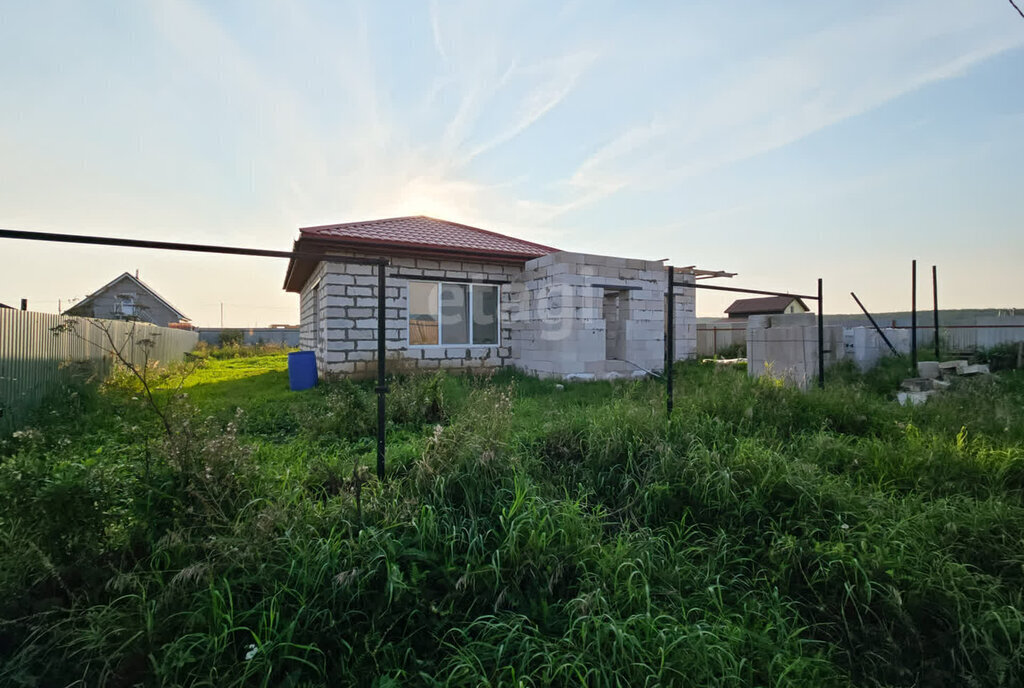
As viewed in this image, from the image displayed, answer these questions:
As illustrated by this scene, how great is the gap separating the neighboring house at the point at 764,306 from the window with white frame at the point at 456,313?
1813cm

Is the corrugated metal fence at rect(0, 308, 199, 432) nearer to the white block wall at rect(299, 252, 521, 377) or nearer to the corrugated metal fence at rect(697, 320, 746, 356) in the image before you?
the white block wall at rect(299, 252, 521, 377)

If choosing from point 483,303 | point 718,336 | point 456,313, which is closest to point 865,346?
point 483,303

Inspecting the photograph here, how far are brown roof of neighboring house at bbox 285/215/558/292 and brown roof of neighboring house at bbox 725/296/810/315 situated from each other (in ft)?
58.9

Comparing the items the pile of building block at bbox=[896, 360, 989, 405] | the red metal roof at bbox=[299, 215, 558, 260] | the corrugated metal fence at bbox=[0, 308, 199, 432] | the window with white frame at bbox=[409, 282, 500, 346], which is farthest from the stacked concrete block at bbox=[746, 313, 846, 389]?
the corrugated metal fence at bbox=[0, 308, 199, 432]

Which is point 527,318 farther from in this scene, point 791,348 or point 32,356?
point 32,356

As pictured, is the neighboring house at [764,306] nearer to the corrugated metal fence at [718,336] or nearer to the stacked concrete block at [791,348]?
the corrugated metal fence at [718,336]

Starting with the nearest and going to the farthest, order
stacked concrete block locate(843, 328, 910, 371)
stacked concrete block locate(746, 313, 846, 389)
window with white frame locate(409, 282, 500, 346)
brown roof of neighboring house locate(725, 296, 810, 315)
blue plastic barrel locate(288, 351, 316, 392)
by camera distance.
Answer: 1. stacked concrete block locate(746, 313, 846, 389)
2. blue plastic barrel locate(288, 351, 316, 392)
3. stacked concrete block locate(843, 328, 910, 371)
4. window with white frame locate(409, 282, 500, 346)
5. brown roof of neighboring house locate(725, 296, 810, 315)

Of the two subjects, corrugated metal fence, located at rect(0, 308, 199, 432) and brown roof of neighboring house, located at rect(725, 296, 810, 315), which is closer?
corrugated metal fence, located at rect(0, 308, 199, 432)

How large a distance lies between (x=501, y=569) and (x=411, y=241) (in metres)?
7.50

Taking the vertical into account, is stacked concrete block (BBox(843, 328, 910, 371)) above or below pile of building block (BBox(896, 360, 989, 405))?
above

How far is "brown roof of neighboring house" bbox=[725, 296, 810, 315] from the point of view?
2350 centimetres

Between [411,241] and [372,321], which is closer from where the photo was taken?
[372,321]

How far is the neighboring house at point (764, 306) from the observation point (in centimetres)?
2352

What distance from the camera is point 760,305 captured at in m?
24.7
